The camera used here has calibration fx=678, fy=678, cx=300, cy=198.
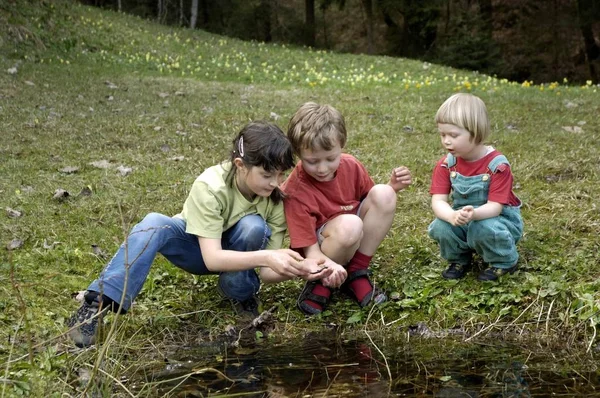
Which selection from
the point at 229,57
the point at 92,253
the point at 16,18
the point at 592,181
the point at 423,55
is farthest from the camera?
the point at 423,55

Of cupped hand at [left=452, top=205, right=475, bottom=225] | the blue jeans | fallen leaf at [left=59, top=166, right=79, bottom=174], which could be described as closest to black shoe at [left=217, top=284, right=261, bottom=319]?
the blue jeans

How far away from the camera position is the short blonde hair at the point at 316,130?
11.3ft

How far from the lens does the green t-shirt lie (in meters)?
3.38

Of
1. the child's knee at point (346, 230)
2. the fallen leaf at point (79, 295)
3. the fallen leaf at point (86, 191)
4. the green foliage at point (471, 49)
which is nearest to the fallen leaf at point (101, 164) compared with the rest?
the fallen leaf at point (86, 191)

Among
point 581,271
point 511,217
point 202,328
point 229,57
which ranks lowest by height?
point 202,328

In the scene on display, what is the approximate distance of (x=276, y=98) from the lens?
35.4 ft

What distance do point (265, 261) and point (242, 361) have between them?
473 mm

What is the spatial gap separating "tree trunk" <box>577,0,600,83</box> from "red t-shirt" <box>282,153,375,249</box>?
71.1 feet

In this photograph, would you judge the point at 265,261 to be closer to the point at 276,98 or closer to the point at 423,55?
the point at 276,98

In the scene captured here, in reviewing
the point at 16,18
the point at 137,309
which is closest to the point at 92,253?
the point at 137,309

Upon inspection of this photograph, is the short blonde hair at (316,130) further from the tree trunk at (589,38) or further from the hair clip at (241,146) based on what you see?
the tree trunk at (589,38)

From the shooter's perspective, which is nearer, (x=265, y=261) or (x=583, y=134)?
(x=265, y=261)

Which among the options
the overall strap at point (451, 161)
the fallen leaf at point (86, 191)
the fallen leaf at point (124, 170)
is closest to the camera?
the overall strap at point (451, 161)

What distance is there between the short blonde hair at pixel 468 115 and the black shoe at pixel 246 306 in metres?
1.44
